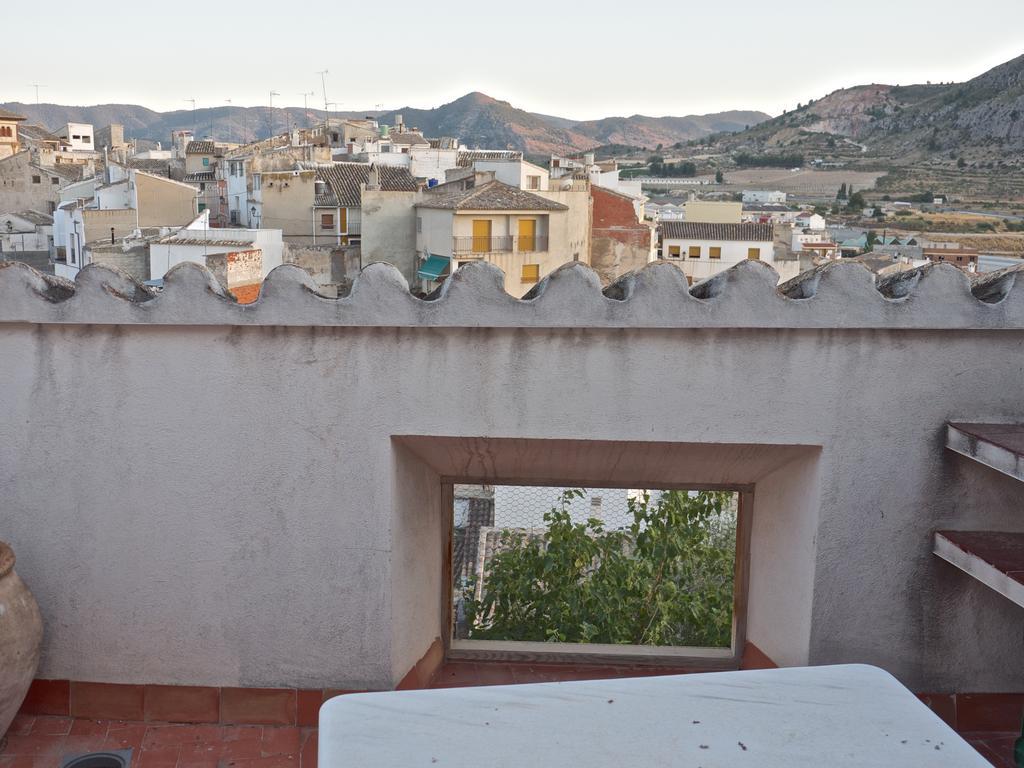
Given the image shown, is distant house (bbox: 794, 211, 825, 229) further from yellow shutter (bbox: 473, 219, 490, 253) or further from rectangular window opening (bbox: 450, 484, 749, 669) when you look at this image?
rectangular window opening (bbox: 450, 484, 749, 669)

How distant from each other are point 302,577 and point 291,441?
1.88ft

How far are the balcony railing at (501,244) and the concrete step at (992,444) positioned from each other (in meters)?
27.7

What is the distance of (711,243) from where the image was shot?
45969 mm

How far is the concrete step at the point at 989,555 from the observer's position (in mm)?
3340

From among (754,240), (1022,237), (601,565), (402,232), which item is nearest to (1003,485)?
(601,565)

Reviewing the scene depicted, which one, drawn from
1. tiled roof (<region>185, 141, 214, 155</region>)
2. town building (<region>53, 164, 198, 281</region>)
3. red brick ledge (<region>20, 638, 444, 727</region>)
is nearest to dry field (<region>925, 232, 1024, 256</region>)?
town building (<region>53, 164, 198, 281</region>)

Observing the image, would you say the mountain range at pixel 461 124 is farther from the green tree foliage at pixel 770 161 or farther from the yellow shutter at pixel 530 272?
the yellow shutter at pixel 530 272

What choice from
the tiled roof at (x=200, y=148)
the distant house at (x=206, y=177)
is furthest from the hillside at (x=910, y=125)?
the distant house at (x=206, y=177)

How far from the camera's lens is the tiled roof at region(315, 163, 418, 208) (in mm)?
35281

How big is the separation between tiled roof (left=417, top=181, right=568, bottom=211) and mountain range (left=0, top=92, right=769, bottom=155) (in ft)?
279

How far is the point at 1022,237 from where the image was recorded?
2229 inches

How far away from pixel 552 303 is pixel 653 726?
1.89m

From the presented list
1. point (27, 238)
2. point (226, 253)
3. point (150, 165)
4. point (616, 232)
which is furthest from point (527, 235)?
point (150, 165)

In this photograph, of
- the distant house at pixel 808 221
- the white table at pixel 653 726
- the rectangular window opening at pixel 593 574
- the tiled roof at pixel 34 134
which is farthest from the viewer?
the tiled roof at pixel 34 134
